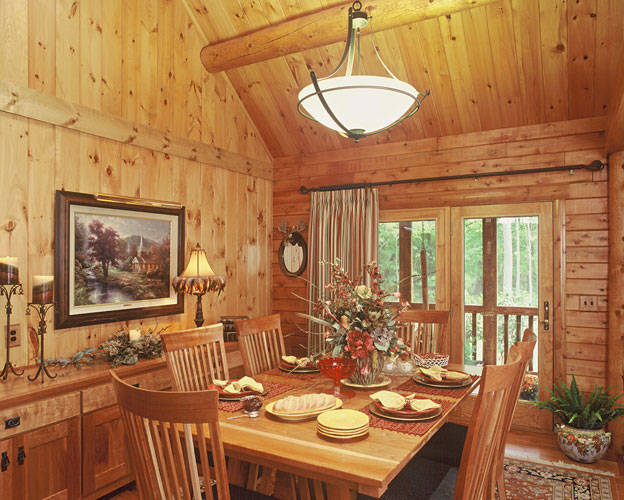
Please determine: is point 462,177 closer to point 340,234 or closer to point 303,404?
point 340,234

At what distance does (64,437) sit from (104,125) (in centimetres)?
202

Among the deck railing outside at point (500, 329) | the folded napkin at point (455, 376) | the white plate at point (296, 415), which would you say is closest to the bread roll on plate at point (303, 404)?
the white plate at point (296, 415)

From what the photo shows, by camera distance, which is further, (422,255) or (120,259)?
(422,255)

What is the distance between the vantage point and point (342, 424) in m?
1.73

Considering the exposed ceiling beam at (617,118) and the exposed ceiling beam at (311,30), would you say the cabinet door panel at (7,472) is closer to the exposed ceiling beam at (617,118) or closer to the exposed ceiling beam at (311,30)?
the exposed ceiling beam at (311,30)

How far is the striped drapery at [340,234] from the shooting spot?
4.47m

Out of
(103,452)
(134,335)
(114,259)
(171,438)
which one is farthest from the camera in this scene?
(114,259)

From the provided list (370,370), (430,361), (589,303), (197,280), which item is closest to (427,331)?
(430,361)

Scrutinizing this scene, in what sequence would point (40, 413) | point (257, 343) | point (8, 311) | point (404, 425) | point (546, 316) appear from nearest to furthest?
point (404, 425), point (40, 413), point (8, 311), point (257, 343), point (546, 316)

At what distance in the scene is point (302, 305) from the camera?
15.9 feet

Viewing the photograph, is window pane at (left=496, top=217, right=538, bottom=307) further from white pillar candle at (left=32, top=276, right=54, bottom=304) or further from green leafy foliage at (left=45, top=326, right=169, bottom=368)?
white pillar candle at (left=32, top=276, right=54, bottom=304)

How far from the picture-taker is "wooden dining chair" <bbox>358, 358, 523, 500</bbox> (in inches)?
60.2

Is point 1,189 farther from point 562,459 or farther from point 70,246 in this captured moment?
point 562,459

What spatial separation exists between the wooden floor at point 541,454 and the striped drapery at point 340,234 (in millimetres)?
1875
